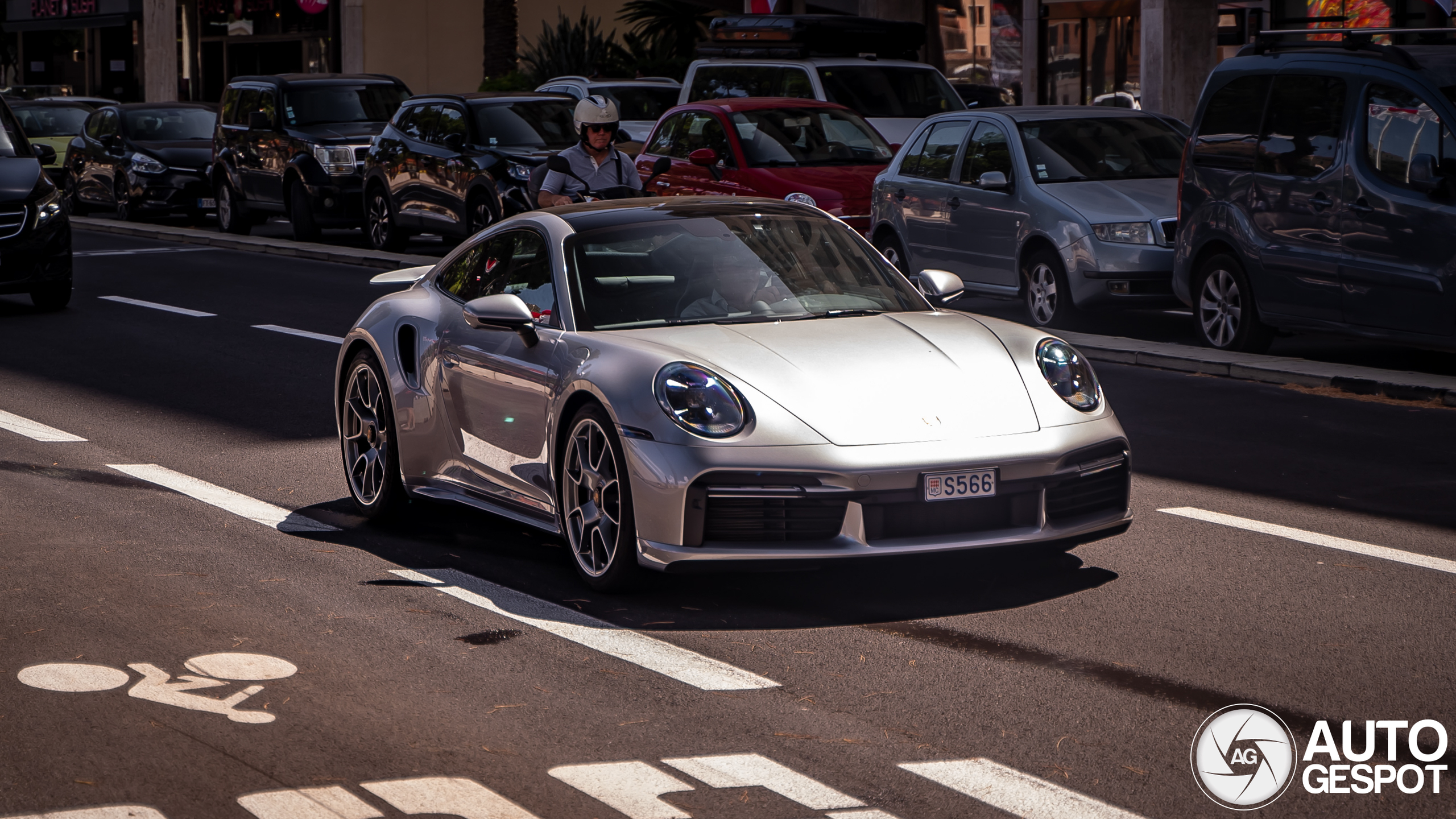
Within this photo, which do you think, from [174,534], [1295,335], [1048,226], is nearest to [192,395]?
[174,534]

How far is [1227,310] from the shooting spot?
12773 mm

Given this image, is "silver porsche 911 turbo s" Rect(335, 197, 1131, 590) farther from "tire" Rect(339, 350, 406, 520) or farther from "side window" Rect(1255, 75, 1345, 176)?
"side window" Rect(1255, 75, 1345, 176)

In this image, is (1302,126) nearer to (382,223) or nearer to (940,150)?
(940,150)

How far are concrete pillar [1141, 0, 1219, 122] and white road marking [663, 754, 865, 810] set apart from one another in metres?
23.4

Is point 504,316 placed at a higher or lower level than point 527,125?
lower

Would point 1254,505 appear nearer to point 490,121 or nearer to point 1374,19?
point 490,121

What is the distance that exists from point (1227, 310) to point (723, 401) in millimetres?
7427

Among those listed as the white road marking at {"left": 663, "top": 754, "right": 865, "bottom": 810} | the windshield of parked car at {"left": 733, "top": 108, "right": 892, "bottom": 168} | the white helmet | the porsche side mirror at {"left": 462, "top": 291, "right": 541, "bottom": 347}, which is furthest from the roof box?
the white road marking at {"left": 663, "top": 754, "right": 865, "bottom": 810}

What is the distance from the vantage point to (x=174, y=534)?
7.66m

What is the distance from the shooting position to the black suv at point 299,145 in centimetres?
2423

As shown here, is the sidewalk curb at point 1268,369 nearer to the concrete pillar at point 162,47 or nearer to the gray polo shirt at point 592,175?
the gray polo shirt at point 592,175

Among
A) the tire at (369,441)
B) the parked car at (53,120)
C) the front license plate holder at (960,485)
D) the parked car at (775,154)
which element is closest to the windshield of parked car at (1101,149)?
the parked car at (775,154)

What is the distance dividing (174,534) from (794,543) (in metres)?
2.90

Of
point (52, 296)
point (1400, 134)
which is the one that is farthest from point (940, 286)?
point (52, 296)
